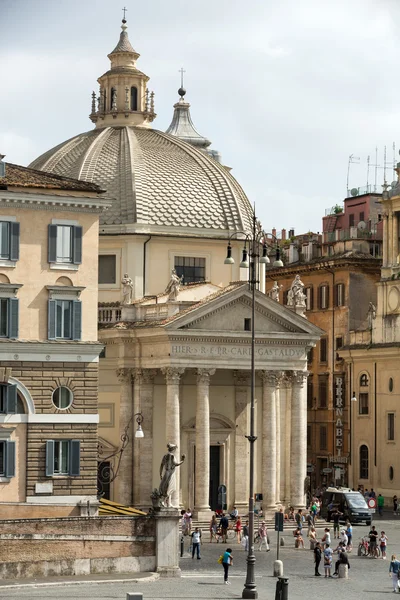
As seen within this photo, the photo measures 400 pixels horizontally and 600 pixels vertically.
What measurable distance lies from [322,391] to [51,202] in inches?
1948

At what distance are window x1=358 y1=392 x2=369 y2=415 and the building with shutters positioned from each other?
4071cm

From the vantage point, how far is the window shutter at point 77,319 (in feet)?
209

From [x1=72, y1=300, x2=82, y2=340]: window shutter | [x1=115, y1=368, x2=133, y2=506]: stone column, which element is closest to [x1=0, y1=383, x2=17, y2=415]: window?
[x1=72, y1=300, x2=82, y2=340]: window shutter

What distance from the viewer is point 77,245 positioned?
6425cm

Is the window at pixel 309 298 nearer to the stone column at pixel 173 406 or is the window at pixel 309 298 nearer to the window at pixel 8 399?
the stone column at pixel 173 406

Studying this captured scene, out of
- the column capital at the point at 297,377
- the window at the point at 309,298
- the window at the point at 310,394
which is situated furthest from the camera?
the window at the point at 309,298

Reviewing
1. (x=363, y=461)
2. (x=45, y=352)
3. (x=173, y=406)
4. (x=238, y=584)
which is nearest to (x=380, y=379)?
(x=363, y=461)

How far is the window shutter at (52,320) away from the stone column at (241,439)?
21653 mm

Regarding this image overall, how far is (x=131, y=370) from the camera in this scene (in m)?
82.8

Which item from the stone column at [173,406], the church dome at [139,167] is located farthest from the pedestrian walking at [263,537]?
the church dome at [139,167]

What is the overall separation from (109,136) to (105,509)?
28.9 m

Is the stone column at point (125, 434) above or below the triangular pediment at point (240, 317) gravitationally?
below

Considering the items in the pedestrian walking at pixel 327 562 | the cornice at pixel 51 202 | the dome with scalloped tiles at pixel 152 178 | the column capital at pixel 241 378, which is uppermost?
the dome with scalloped tiles at pixel 152 178

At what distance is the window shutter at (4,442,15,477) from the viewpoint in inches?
2440
